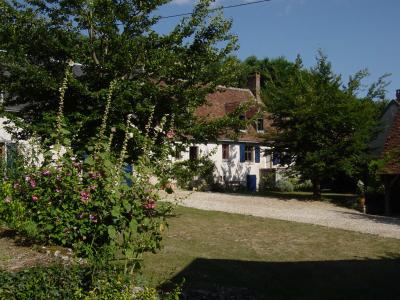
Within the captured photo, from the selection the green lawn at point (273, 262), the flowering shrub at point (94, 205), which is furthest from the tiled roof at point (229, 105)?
the flowering shrub at point (94, 205)

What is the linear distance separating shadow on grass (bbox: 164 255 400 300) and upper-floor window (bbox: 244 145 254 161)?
2361 cm

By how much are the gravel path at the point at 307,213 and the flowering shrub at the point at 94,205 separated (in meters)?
7.34

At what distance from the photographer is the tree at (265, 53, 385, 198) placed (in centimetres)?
2231

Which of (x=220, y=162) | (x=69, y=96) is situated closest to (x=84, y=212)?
(x=69, y=96)

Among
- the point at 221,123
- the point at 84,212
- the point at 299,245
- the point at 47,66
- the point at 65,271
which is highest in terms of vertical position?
the point at 47,66

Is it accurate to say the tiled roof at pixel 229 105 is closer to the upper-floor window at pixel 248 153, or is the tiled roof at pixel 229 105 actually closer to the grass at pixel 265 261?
the upper-floor window at pixel 248 153

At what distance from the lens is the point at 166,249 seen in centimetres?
998

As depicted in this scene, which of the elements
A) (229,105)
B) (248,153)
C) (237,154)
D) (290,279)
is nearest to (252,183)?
(248,153)

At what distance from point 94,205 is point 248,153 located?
2905 cm

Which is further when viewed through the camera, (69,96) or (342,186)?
(342,186)

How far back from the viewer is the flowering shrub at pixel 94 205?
5.16 meters

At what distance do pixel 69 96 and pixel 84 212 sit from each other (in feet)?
22.6

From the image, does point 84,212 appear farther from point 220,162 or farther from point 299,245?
point 220,162

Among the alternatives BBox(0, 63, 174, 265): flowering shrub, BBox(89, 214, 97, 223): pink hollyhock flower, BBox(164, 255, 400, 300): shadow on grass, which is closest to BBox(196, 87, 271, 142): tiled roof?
BBox(164, 255, 400, 300): shadow on grass
